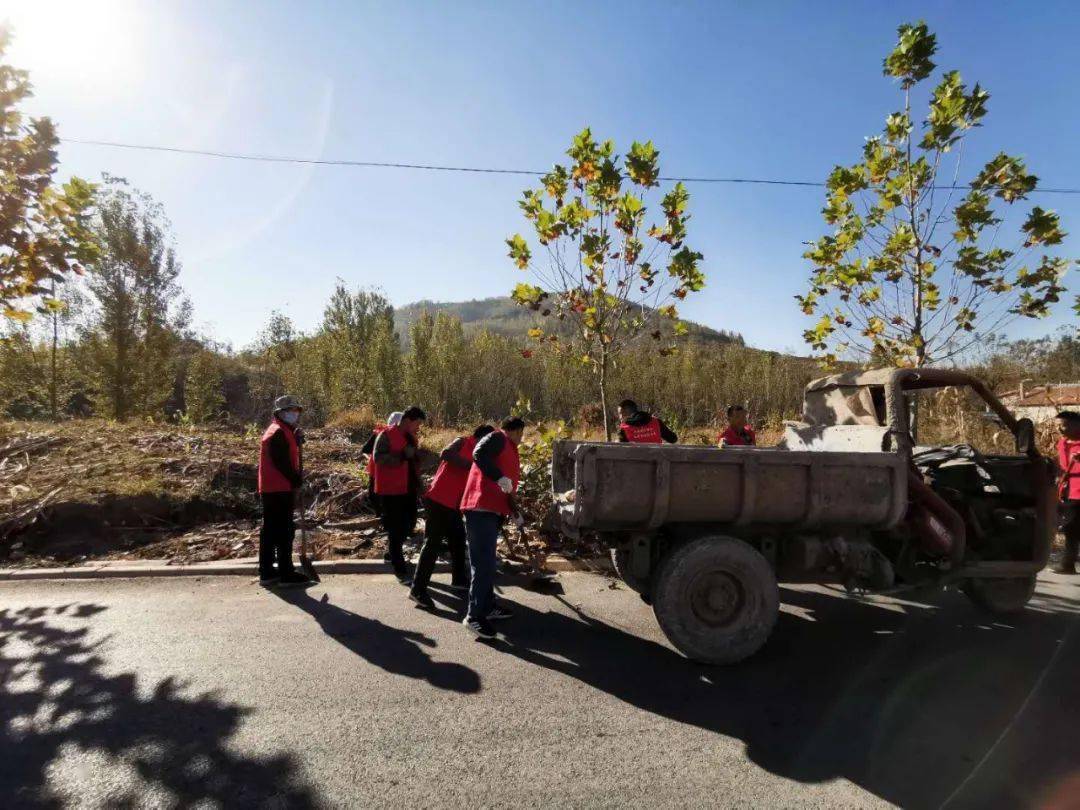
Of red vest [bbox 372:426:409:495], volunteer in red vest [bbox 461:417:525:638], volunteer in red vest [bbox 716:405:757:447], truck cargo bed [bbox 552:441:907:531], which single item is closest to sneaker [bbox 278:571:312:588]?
red vest [bbox 372:426:409:495]

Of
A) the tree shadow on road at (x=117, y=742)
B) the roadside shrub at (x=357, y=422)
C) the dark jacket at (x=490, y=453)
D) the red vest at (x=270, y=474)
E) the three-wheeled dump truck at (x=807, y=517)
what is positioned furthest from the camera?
the roadside shrub at (x=357, y=422)

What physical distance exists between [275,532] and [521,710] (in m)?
3.28

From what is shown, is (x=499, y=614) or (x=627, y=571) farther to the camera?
(x=499, y=614)

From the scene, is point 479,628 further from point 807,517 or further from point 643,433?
point 643,433

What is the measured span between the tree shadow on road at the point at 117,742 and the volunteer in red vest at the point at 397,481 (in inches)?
91.1

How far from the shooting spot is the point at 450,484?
486 centimetres

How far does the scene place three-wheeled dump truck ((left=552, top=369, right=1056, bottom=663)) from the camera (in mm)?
3633

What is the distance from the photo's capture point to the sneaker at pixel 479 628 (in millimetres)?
4125

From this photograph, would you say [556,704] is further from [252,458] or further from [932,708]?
[252,458]

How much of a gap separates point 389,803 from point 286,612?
8.72ft

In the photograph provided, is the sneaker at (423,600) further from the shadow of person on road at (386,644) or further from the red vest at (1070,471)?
the red vest at (1070,471)

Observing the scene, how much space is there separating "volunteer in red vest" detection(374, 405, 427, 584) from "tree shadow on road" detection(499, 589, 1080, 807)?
1.47 metres

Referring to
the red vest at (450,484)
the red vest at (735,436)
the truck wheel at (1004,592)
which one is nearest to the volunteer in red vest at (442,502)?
the red vest at (450,484)

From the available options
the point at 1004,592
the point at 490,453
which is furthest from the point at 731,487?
the point at 1004,592
